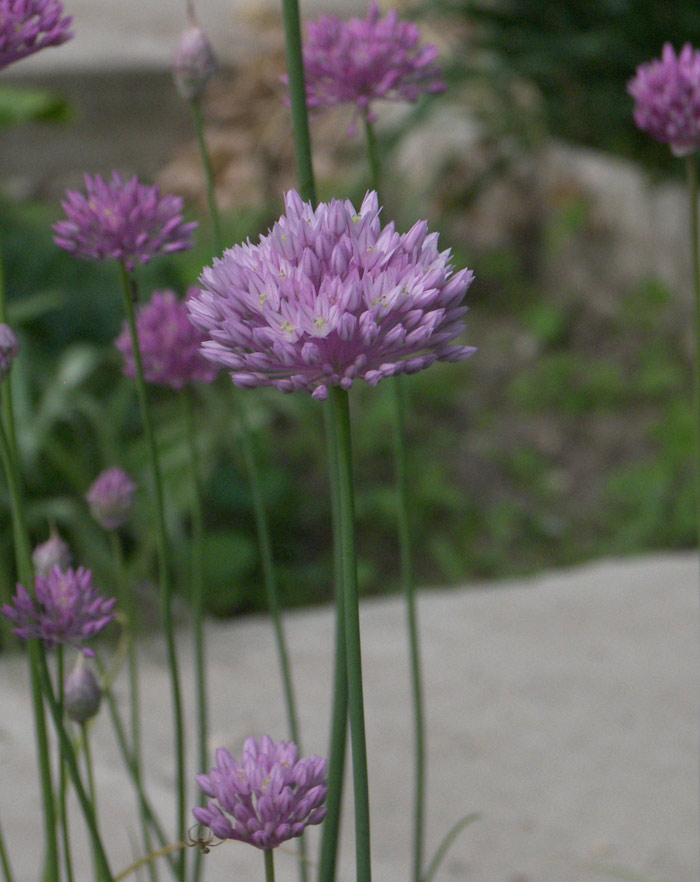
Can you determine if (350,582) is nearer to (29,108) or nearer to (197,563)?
(197,563)

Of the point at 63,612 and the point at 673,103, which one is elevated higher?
the point at 673,103

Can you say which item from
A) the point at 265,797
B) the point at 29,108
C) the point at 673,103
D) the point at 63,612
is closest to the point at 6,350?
the point at 63,612

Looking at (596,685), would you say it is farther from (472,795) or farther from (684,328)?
(684,328)

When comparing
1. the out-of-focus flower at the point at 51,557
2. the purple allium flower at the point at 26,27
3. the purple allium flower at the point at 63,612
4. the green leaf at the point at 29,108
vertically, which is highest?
the green leaf at the point at 29,108

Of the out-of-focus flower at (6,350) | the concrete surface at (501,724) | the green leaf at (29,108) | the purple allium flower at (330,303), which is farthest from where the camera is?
the green leaf at (29,108)

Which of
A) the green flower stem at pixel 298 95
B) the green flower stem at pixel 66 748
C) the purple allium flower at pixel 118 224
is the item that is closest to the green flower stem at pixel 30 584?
the green flower stem at pixel 66 748

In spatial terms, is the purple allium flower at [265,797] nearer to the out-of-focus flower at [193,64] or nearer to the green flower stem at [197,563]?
the green flower stem at [197,563]
